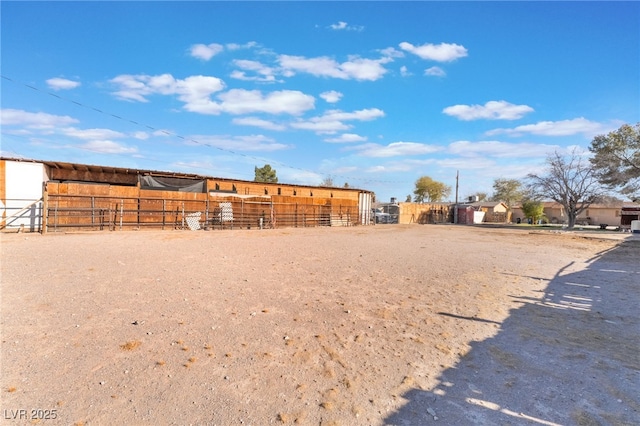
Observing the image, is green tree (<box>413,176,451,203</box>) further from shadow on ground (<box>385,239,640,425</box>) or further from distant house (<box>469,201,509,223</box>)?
shadow on ground (<box>385,239,640,425</box>)

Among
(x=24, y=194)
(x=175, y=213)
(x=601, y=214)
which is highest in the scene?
(x=24, y=194)

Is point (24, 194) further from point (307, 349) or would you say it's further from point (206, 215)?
point (307, 349)

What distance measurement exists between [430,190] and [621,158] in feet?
154

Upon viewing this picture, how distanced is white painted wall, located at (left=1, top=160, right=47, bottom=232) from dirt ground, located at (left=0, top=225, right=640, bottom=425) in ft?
38.6

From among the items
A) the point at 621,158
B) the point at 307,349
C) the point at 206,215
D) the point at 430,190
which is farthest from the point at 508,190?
the point at 307,349

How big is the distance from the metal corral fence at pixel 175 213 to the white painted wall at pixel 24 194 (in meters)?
0.72

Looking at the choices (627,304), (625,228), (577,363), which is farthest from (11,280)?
(625,228)

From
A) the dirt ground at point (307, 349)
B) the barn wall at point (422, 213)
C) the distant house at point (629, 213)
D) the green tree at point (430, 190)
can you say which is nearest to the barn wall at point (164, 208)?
the dirt ground at point (307, 349)

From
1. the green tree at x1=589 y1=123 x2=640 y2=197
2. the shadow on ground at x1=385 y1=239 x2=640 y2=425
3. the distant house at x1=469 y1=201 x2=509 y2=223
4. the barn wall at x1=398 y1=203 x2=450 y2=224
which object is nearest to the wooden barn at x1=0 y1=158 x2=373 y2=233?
the barn wall at x1=398 y1=203 x2=450 y2=224

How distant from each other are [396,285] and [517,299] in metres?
2.35

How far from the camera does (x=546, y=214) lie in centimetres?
6200

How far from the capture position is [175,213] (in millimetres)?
21531

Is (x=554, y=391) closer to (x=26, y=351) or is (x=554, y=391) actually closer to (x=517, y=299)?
(x=517, y=299)

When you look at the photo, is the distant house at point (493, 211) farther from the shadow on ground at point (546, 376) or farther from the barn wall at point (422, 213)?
the shadow on ground at point (546, 376)
